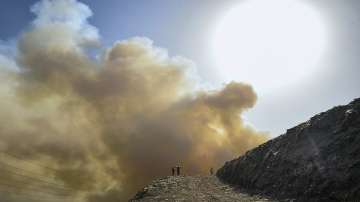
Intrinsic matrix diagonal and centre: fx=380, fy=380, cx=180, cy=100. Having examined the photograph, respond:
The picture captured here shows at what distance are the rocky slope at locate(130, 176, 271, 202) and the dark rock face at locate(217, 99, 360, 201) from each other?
2592 mm

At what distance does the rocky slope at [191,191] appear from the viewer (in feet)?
143

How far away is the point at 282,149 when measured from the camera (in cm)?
5169

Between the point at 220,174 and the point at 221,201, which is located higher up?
the point at 220,174

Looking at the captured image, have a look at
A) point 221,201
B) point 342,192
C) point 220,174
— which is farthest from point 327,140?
point 220,174

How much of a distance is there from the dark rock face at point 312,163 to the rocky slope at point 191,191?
8.50 ft

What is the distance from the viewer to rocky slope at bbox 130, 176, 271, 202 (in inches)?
1710

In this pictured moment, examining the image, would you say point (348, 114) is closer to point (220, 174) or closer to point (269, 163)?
point (269, 163)

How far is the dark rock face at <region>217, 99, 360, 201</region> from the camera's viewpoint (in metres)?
36.3

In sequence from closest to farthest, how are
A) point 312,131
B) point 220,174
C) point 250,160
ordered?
1. point 312,131
2. point 250,160
3. point 220,174

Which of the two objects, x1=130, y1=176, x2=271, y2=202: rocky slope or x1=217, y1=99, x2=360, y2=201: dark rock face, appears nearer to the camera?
x1=217, y1=99, x2=360, y2=201: dark rock face

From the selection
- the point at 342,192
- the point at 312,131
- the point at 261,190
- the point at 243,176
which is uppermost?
the point at 312,131

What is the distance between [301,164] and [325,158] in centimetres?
359

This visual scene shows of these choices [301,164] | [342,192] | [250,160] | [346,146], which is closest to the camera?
[342,192]

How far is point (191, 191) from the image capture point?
159 ft
